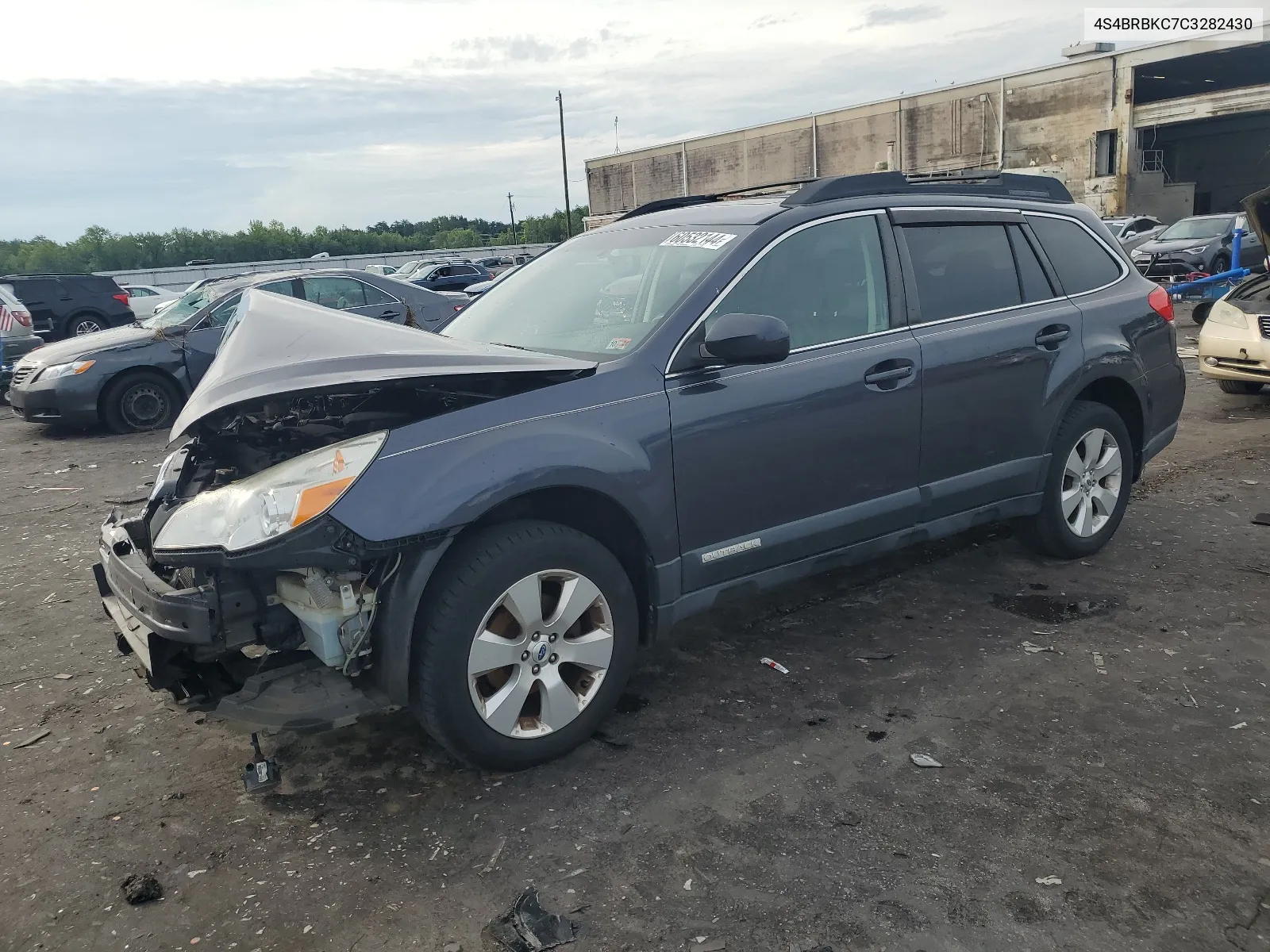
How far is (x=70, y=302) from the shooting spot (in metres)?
17.2

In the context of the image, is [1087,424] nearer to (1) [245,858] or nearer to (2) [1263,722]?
(2) [1263,722]

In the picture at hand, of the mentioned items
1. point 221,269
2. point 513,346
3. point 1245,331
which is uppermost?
point 221,269

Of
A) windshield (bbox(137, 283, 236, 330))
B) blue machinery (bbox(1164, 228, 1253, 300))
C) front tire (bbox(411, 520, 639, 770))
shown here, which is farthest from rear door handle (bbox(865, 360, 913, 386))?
blue machinery (bbox(1164, 228, 1253, 300))

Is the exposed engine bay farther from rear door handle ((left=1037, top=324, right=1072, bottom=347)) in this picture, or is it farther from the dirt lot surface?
rear door handle ((left=1037, top=324, right=1072, bottom=347))

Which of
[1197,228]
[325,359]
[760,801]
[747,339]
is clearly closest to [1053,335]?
[747,339]

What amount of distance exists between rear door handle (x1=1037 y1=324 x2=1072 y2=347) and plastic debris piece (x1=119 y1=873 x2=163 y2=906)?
416 cm

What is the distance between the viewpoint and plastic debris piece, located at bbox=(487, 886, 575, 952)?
7.86 feet

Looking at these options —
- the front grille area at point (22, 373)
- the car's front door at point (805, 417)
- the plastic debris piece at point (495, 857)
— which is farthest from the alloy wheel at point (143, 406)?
the plastic debris piece at point (495, 857)

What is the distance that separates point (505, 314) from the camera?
4219 mm

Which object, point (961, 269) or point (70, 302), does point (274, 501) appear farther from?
point (70, 302)

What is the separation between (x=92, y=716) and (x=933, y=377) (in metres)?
3.71

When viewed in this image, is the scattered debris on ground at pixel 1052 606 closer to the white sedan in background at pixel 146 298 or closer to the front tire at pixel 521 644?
the front tire at pixel 521 644

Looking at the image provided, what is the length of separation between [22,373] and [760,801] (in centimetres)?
1059

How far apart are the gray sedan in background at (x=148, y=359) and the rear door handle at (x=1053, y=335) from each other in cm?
706
